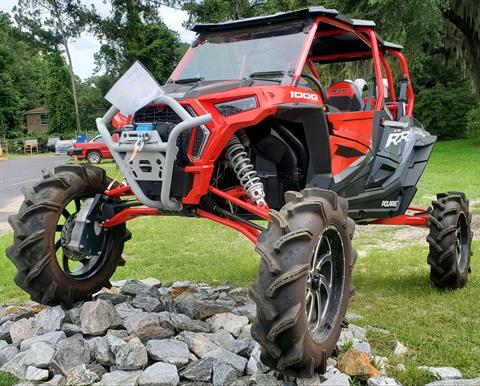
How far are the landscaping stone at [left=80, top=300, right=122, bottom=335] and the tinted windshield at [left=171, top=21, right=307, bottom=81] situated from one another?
2173 mm

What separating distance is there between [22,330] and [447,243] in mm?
4184

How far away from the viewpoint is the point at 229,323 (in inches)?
193

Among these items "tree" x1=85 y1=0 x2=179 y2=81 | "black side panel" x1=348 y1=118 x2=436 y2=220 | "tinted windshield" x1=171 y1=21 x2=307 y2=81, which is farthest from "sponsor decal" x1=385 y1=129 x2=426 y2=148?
"tree" x1=85 y1=0 x2=179 y2=81

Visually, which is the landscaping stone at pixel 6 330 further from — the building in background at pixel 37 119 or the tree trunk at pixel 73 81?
the building in background at pixel 37 119

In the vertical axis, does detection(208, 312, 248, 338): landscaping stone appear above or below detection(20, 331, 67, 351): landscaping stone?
below

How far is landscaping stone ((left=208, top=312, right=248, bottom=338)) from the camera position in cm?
480

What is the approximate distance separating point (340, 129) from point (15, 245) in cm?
304

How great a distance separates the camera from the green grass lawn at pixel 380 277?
479 centimetres

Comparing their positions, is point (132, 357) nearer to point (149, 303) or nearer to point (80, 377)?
point (80, 377)

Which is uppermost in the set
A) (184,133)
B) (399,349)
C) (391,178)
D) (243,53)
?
(243,53)

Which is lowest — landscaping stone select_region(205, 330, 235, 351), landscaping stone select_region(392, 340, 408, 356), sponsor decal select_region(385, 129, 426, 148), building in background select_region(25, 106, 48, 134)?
building in background select_region(25, 106, 48, 134)

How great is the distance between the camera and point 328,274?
14.7 feet

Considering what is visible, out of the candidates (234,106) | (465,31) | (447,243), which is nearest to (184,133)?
(234,106)

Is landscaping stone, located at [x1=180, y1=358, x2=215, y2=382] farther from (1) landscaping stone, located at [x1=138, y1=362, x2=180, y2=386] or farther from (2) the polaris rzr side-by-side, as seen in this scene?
(2) the polaris rzr side-by-side
